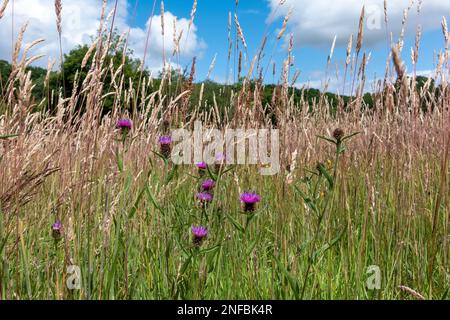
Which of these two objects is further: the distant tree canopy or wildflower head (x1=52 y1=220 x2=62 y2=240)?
the distant tree canopy

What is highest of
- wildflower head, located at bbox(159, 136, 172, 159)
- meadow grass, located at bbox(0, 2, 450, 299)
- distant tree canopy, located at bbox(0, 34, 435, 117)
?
distant tree canopy, located at bbox(0, 34, 435, 117)

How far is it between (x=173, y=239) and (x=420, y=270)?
0.83 meters

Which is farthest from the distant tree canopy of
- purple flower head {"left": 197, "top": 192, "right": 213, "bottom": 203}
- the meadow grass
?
purple flower head {"left": 197, "top": 192, "right": 213, "bottom": 203}

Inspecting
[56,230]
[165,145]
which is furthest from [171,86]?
[56,230]

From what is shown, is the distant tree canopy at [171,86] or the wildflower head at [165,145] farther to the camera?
the distant tree canopy at [171,86]

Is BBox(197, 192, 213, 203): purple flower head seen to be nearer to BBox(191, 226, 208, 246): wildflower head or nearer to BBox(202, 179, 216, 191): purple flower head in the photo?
BBox(202, 179, 216, 191): purple flower head

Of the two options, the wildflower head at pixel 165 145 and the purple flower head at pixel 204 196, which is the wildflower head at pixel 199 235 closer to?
the purple flower head at pixel 204 196

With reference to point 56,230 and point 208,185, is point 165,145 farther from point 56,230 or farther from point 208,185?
point 56,230

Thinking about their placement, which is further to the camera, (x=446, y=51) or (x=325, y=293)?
(x=446, y=51)

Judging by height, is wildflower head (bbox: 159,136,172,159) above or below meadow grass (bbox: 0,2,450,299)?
above

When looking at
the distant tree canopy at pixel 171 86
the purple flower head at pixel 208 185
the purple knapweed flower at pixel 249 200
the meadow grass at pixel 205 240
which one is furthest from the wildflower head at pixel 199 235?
the distant tree canopy at pixel 171 86

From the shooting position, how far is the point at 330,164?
2605mm
